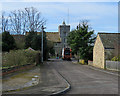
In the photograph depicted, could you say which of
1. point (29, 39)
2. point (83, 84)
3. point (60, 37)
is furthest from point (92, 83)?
point (60, 37)

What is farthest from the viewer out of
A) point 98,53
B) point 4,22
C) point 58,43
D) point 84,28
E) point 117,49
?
point 58,43

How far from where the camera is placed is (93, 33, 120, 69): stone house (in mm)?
29422

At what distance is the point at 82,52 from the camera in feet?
129

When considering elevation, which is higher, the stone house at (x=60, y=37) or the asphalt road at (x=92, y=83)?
the stone house at (x=60, y=37)

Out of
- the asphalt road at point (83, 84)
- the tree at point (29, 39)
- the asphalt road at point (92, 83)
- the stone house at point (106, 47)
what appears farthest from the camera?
the tree at point (29, 39)

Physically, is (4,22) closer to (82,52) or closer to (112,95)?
(82,52)

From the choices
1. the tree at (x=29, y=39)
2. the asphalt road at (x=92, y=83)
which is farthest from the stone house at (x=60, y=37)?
the asphalt road at (x=92, y=83)

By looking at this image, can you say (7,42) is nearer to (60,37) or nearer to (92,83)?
(92,83)

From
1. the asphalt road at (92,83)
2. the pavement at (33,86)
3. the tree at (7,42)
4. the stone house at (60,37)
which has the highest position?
Answer: the stone house at (60,37)

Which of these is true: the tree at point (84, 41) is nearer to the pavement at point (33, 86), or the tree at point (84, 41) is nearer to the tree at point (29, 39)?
the tree at point (29, 39)

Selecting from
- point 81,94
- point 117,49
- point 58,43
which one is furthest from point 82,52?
point 58,43

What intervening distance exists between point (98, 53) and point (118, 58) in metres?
6.75

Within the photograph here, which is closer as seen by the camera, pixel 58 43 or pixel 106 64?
pixel 106 64

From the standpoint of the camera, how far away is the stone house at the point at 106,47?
96.5 feet
